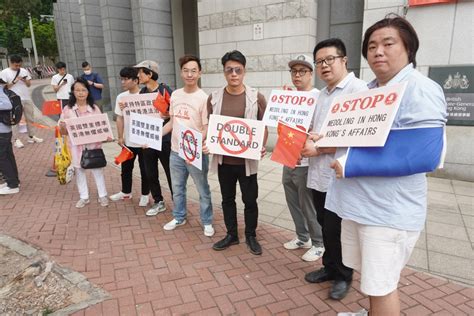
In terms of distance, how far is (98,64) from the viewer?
13.3m

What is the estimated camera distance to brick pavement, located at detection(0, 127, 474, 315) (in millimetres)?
2666

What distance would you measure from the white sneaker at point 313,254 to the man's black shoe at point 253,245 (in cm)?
45

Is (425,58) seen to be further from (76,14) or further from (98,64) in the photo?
(76,14)

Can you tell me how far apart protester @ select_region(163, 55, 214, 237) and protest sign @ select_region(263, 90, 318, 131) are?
0.73 m

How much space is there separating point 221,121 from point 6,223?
3.23 m

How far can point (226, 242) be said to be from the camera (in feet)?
11.6

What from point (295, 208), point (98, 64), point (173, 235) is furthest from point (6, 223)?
point (98, 64)

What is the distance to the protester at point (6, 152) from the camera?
16.2 ft

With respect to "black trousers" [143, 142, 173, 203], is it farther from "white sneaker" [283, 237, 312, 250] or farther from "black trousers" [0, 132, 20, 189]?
"black trousers" [0, 132, 20, 189]

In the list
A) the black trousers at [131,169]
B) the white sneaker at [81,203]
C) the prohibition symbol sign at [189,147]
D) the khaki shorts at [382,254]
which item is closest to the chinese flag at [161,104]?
the prohibition symbol sign at [189,147]

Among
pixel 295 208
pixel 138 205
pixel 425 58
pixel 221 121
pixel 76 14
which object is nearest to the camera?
pixel 221 121

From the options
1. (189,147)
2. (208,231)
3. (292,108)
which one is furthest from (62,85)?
(292,108)

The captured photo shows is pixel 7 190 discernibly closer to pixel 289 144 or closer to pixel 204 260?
pixel 204 260

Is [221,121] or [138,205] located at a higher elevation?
[221,121]
